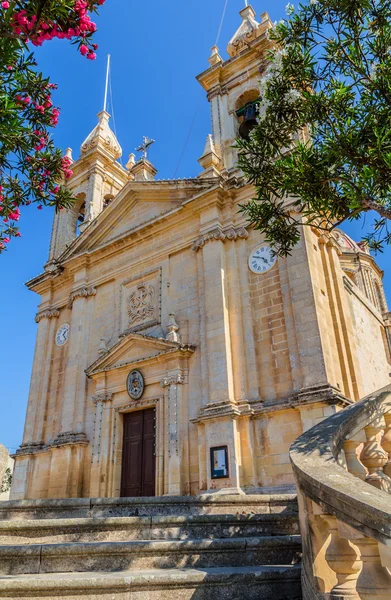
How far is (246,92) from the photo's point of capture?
1564 centimetres

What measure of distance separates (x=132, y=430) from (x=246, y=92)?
11278mm

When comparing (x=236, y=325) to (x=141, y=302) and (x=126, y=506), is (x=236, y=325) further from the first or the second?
(x=126, y=506)

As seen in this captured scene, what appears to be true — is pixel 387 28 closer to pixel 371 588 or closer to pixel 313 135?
pixel 313 135

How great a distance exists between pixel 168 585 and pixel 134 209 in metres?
13.3

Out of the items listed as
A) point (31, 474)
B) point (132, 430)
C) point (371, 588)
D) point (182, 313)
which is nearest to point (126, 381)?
point (132, 430)

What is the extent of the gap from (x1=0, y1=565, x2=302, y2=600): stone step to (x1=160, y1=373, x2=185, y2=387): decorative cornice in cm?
789

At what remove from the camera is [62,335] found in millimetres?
16125

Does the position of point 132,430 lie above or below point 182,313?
below

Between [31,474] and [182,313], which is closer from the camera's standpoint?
[182,313]

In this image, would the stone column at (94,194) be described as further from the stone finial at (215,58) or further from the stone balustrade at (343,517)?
the stone balustrade at (343,517)

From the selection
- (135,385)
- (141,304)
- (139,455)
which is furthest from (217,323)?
(139,455)

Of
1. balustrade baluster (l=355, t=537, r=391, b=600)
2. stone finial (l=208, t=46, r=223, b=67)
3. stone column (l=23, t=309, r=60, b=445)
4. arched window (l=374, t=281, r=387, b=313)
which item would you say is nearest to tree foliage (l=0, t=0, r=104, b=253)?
balustrade baluster (l=355, t=537, r=391, b=600)

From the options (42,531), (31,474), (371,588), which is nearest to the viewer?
(371,588)

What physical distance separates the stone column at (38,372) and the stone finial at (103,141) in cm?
721
